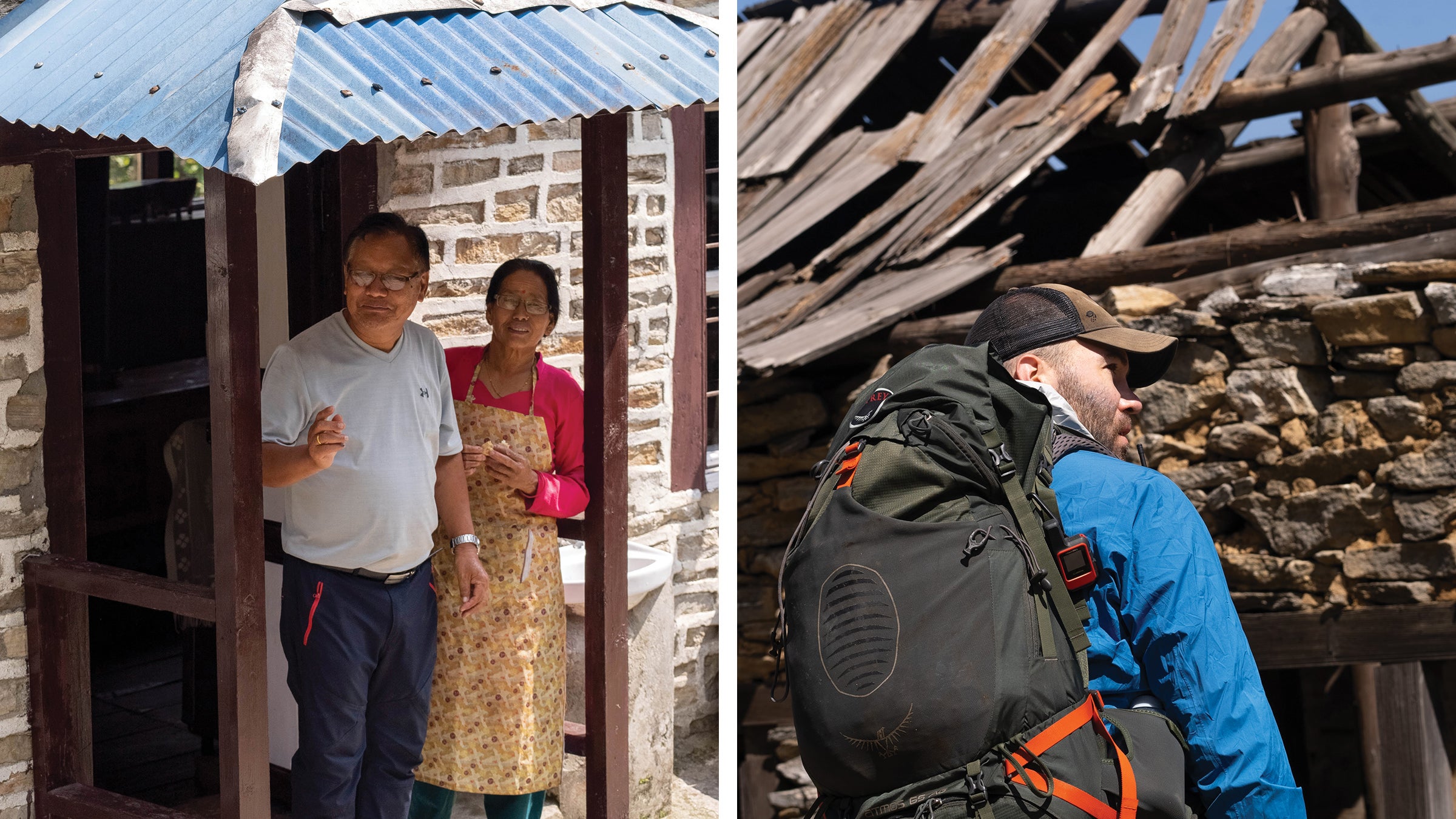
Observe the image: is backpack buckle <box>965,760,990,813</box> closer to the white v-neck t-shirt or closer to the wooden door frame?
the white v-neck t-shirt

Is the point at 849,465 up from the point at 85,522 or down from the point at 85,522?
up

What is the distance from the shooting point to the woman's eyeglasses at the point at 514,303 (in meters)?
3.56

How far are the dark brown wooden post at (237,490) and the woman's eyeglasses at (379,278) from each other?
1.06ft

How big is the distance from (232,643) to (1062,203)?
16.3 feet

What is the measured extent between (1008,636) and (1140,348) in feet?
2.64

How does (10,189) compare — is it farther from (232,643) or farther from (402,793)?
(402,793)

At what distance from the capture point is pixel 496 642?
364 cm

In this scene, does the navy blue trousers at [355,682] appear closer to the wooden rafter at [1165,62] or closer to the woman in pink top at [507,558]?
the woman in pink top at [507,558]

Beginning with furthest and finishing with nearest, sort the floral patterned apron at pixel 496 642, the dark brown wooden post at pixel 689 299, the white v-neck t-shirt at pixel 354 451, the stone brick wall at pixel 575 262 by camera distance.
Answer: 1. the dark brown wooden post at pixel 689 299
2. the stone brick wall at pixel 575 262
3. the floral patterned apron at pixel 496 642
4. the white v-neck t-shirt at pixel 354 451

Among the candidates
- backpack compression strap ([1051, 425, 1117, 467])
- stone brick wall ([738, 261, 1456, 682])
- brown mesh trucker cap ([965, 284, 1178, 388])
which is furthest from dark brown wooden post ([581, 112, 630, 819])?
stone brick wall ([738, 261, 1456, 682])

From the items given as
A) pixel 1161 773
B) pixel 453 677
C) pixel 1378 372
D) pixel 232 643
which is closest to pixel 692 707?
pixel 453 677

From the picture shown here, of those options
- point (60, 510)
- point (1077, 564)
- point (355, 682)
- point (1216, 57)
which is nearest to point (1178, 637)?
point (1077, 564)

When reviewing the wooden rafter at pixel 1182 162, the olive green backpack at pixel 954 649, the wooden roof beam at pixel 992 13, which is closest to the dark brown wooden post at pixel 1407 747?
the wooden rafter at pixel 1182 162

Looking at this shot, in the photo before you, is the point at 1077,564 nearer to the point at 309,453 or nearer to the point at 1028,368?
the point at 1028,368
